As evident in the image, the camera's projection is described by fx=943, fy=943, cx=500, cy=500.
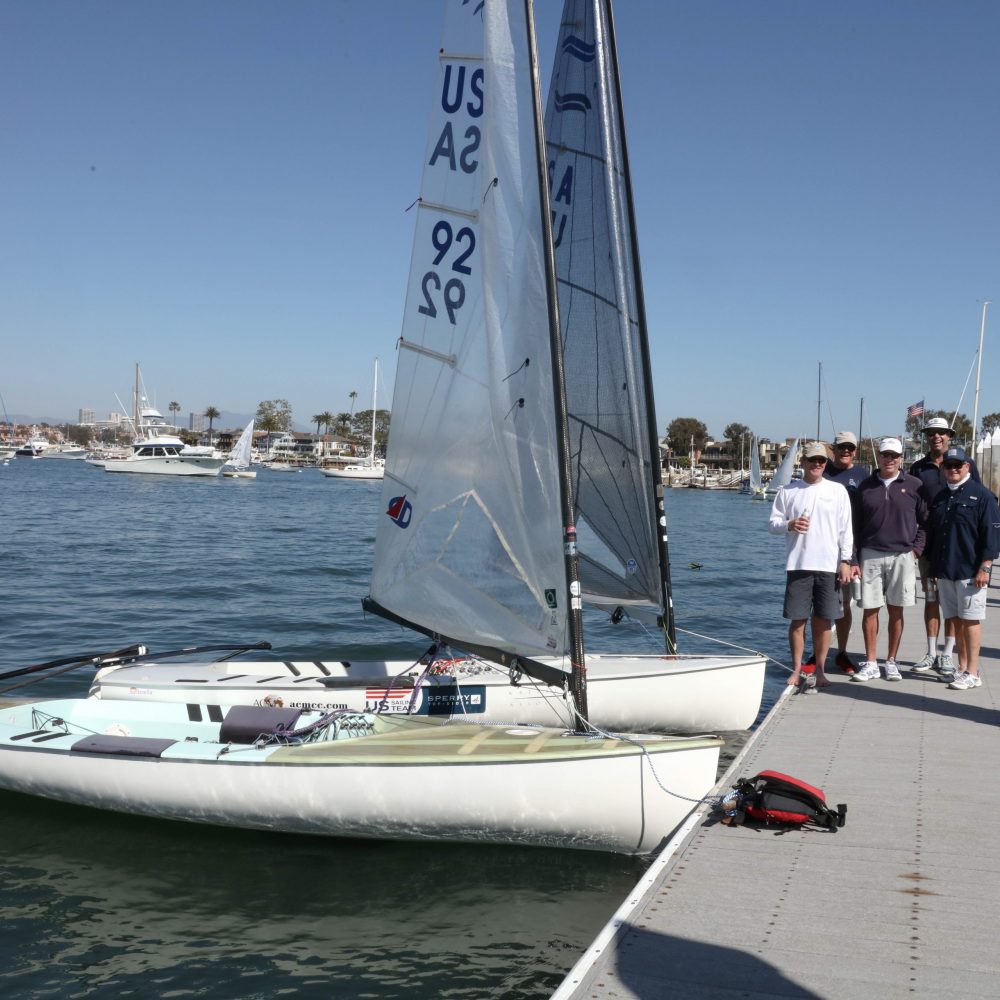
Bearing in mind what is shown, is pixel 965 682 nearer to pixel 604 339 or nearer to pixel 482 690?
pixel 482 690

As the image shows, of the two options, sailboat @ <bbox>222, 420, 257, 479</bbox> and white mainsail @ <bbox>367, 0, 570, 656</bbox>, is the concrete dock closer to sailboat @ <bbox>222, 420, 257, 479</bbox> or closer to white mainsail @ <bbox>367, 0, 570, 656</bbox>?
white mainsail @ <bbox>367, 0, 570, 656</bbox>

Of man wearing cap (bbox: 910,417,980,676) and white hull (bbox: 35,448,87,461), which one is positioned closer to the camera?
man wearing cap (bbox: 910,417,980,676)

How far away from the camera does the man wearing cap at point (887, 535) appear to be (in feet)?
24.3

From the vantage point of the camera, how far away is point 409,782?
17.9 ft

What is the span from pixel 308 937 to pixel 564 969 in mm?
1393

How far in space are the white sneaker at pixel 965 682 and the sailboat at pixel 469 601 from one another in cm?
338

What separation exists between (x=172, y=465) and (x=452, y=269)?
7117 cm

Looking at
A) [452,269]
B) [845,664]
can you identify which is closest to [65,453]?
[845,664]

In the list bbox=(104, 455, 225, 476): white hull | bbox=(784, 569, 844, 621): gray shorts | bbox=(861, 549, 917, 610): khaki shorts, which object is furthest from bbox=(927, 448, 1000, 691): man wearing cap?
bbox=(104, 455, 225, 476): white hull

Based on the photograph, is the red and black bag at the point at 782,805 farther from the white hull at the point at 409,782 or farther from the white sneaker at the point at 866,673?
the white sneaker at the point at 866,673

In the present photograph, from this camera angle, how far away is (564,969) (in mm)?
4750

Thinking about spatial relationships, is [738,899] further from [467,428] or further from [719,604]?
[719,604]

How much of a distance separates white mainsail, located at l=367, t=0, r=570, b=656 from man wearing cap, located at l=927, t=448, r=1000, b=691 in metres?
3.24

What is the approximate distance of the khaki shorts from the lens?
24.3ft
